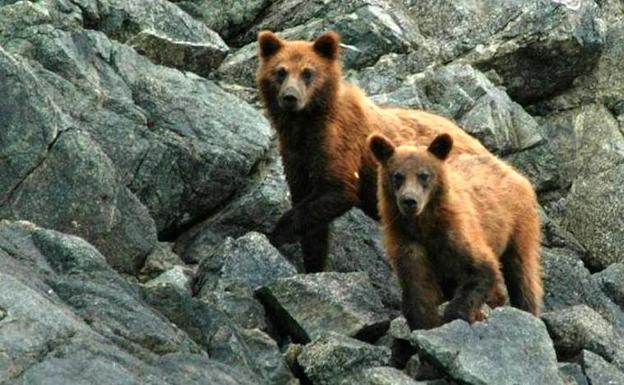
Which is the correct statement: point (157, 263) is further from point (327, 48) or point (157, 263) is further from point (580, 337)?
point (580, 337)

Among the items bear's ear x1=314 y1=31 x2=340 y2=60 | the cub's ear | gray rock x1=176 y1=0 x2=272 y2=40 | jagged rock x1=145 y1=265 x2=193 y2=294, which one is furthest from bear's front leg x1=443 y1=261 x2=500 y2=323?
gray rock x1=176 y1=0 x2=272 y2=40

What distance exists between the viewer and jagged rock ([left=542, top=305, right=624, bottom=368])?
13.6 m

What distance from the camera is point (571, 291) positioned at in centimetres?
1655

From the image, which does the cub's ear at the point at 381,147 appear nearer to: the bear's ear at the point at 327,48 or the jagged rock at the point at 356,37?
the bear's ear at the point at 327,48

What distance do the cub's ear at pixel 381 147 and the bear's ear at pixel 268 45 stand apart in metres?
2.91

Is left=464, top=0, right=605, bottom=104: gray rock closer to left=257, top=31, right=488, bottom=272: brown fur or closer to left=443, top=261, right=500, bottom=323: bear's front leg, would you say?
left=257, top=31, right=488, bottom=272: brown fur

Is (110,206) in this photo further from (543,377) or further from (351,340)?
(543,377)

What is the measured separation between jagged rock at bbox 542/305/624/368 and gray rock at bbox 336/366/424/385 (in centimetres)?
184

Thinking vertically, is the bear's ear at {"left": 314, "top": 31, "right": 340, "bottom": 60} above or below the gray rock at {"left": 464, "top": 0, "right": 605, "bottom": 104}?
above

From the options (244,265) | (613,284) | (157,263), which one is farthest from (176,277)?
(613,284)

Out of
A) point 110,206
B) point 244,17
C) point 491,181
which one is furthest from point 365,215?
point 244,17

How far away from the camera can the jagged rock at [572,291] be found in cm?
1623

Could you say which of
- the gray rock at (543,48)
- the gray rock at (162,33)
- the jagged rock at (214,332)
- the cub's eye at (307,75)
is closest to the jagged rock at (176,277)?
the jagged rock at (214,332)

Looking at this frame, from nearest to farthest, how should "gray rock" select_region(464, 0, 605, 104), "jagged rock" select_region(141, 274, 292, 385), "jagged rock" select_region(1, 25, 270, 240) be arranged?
"jagged rock" select_region(141, 274, 292, 385)
"jagged rock" select_region(1, 25, 270, 240)
"gray rock" select_region(464, 0, 605, 104)
